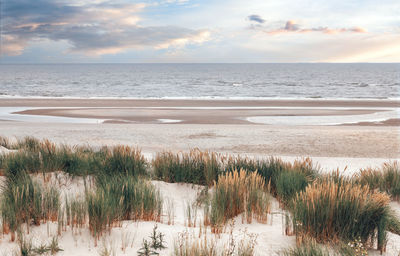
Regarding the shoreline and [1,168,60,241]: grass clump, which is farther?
the shoreline

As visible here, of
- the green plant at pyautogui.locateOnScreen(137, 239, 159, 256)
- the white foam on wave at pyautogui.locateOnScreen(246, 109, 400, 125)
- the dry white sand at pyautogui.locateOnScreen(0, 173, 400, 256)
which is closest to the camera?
the green plant at pyautogui.locateOnScreen(137, 239, 159, 256)

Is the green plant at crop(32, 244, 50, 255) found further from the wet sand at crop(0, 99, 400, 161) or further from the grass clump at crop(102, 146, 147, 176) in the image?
the wet sand at crop(0, 99, 400, 161)

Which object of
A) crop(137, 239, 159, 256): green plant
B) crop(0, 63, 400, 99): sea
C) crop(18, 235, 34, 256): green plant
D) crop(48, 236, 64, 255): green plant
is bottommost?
crop(137, 239, 159, 256): green plant

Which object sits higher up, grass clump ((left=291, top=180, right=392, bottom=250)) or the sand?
grass clump ((left=291, top=180, right=392, bottom=250))

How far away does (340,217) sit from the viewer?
13.6 ft

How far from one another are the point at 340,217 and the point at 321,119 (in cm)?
1911

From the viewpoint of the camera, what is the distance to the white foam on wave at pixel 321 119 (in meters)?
20.7

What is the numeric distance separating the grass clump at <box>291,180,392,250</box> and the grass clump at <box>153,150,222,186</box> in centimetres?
293

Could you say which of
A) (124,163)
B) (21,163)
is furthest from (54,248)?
(21,163)

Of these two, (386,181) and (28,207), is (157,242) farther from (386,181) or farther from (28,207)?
(386,181)

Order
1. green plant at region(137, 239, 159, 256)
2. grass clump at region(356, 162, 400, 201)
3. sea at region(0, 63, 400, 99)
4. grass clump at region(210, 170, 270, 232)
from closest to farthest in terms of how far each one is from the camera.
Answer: green plant at region(137, 239, 159, 256) < grass clump at region(210, 170, 270, 232) < grass clump at region(356, 162, 400, 201) < sea at region(0, 63, 400, 99)

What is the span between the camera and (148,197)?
4.99m

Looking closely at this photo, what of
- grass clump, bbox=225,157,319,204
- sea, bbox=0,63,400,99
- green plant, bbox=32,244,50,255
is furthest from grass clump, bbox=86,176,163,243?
sea, bbox=0,63,400,99

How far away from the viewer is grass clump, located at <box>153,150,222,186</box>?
23.1ft
